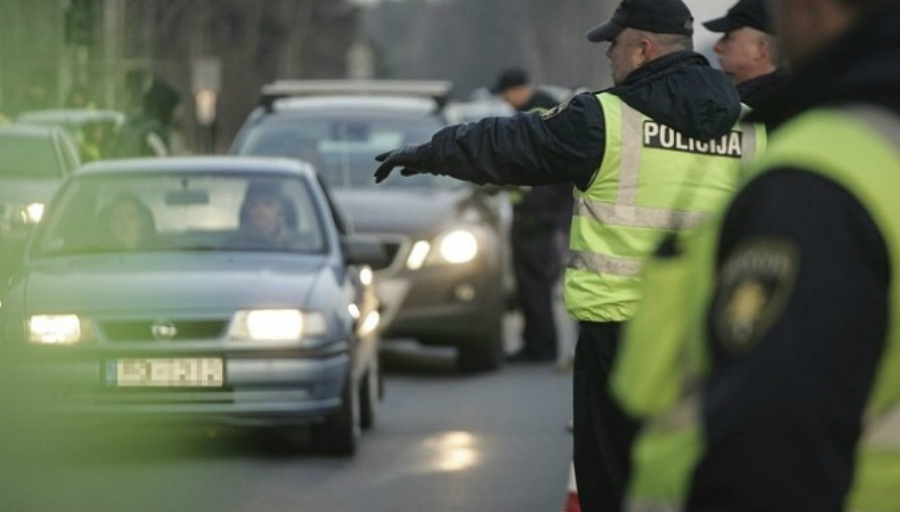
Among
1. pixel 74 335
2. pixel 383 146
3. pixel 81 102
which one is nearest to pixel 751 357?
pixel 74 335

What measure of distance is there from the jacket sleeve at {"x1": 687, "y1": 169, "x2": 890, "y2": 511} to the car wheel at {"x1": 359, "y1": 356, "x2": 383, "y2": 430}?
932cm

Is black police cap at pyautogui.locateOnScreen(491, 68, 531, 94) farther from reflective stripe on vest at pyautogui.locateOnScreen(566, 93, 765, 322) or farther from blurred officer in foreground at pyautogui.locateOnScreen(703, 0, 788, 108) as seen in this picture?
reflective stripe on vest at pyautogui.locateOnScreen(566, 93, 765, 322)

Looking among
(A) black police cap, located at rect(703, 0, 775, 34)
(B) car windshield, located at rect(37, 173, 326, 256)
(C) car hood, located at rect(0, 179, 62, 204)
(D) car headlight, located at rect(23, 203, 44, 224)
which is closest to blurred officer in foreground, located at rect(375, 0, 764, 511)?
(A) black police cap, located at rect(703, 0, 775, 34)

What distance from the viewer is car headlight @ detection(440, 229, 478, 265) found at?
15.1 m

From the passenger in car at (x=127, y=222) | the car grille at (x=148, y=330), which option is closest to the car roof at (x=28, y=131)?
the passenger in car at (x=127, y=222)

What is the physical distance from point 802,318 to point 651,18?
3800 mm

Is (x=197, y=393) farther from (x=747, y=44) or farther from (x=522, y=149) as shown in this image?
(x=522, y=149)

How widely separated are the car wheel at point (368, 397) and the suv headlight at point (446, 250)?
2.51 metres

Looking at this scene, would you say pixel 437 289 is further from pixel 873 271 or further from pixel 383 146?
pixel 873 271

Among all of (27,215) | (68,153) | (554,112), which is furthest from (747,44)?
(68,153)

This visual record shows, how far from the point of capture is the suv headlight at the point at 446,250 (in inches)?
594

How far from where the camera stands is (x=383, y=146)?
16.2 meters

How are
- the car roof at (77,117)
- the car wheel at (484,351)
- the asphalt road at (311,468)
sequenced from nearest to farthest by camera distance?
the asphalt road at (311,468)
the car wheel at (484,351)
the car roof at (77,117)

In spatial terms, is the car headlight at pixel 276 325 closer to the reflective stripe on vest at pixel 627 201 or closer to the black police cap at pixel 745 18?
the black police cap at pixel 745 18
